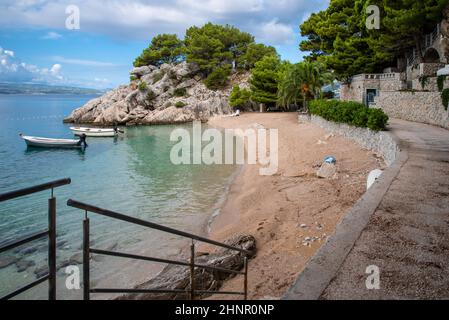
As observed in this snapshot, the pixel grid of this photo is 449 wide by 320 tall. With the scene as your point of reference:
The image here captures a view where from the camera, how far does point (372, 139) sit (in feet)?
66.3

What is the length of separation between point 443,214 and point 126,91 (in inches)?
2909

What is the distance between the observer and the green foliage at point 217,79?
7506 cm

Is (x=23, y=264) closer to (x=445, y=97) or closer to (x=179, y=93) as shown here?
(x=445, y=97)

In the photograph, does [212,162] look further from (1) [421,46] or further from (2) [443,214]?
(1) [421,46]

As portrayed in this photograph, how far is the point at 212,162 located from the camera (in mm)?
27703

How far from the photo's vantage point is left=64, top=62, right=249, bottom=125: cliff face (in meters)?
64.6

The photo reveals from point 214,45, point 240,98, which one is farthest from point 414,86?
point 214,45

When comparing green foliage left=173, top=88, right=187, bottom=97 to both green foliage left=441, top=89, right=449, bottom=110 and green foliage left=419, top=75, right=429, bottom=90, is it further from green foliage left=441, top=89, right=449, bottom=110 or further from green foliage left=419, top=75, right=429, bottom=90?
green foliage left=441, top=89, right=449, bottom=110

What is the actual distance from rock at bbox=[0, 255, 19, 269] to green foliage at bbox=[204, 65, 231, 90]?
6668cm

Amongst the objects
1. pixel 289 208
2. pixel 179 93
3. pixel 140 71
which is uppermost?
pixel 140 71

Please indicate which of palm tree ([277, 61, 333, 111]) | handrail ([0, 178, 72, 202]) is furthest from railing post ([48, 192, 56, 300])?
palm tree ([277, 61, 333, 111])

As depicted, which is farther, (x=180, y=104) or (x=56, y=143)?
(x=180, y=104)

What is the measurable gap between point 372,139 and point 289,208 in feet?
29.2
